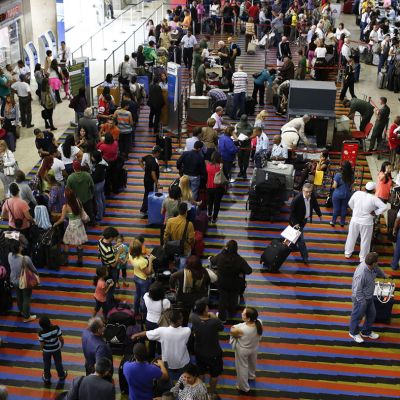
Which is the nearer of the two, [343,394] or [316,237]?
Result: [343,394]

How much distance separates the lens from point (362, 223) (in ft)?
36.5

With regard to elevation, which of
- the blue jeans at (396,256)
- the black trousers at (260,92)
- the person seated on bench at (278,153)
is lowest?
the blue jeans at (396,256)

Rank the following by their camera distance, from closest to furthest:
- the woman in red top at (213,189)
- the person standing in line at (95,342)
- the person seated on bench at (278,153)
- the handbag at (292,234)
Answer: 1. the person standing in line at (95,342)
2. the handbag at (292,234)
3. the woman in red top at (213,189)
4. the person seated on bench at (278,153)

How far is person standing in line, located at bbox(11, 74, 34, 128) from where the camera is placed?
53.2 feet

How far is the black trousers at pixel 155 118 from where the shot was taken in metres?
16.2

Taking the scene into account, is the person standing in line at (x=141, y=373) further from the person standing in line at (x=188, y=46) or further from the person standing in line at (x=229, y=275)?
the person standing in line at (x=188, y=46)

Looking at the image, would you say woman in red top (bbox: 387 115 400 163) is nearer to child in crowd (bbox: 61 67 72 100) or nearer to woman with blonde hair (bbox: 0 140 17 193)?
woman with blonde hair (bbox: 0 140 17 193)

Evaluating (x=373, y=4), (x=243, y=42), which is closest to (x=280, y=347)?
(x=243, y=42)

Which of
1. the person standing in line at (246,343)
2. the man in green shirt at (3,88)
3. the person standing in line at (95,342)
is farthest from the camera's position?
the man in green shirt at (3,88)

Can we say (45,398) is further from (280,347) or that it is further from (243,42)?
(243,42)

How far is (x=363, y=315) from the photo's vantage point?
952 cm

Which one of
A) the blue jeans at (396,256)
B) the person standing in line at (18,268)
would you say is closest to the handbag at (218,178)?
the blue jeans at (396,256)

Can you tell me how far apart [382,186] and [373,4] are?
2057 cm

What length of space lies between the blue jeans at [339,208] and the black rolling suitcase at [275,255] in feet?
5.74
